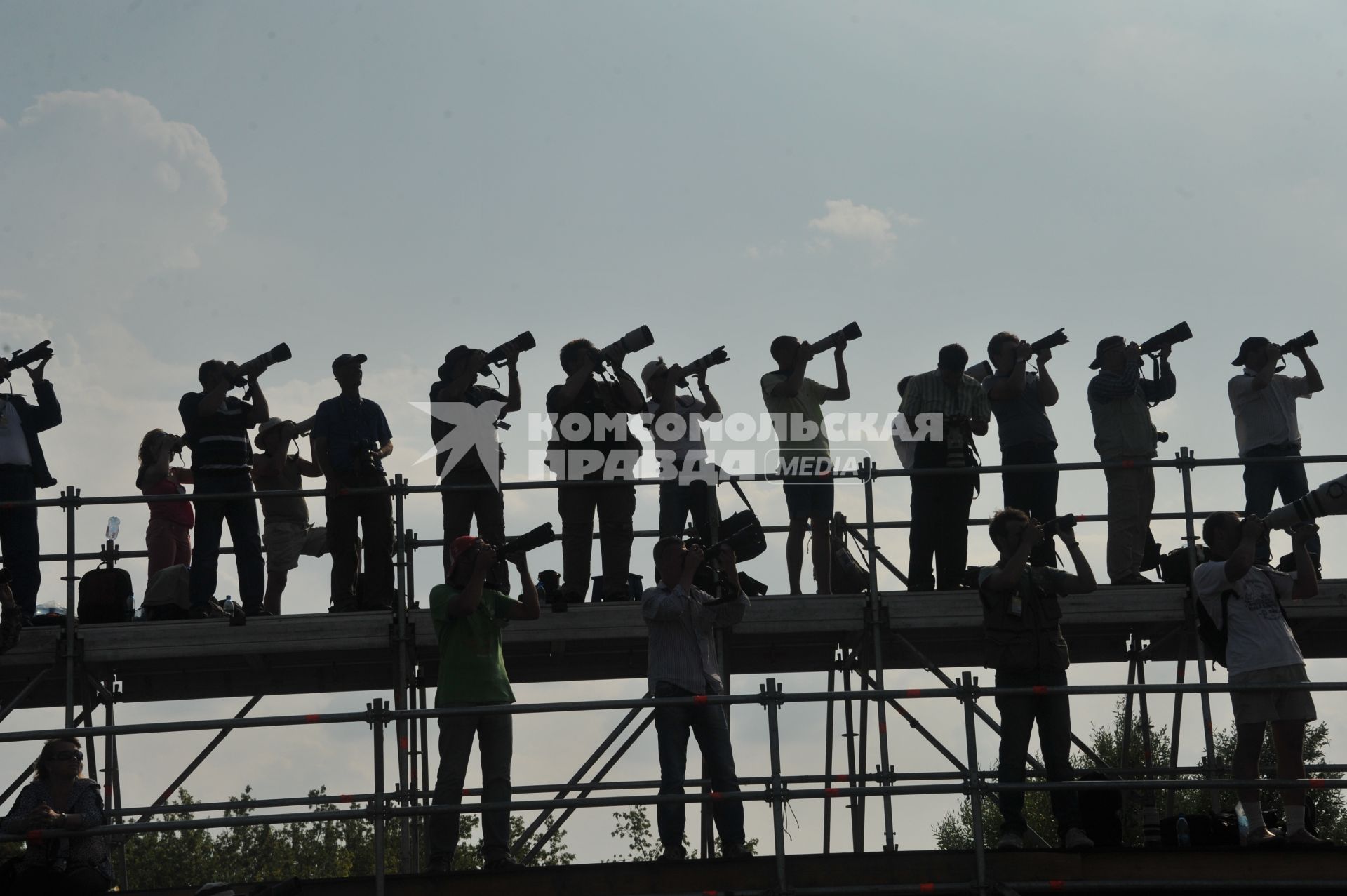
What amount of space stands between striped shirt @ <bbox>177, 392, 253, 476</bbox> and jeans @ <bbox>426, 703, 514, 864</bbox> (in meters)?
3.07

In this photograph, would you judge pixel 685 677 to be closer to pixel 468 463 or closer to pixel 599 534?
pixel 599 534

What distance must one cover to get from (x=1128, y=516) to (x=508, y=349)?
4093 millimetres

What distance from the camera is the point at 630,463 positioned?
10266mm

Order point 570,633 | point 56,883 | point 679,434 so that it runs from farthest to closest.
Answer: point 679,434, point 570,633, point 56,883

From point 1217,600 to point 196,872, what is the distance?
54193 mm

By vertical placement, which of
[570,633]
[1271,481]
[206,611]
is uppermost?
[1271,481]

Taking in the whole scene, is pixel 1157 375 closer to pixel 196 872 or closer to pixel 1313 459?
pixel 1313 459

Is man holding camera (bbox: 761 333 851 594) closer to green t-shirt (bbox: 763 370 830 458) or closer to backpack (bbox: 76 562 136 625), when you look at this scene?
green t-shirt (bbox: 763 370 830 458)

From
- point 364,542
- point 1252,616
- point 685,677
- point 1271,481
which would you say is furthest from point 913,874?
point 1271,481

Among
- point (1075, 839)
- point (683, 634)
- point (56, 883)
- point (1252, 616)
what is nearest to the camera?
point (56, 883)

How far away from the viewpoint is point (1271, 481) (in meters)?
10.6

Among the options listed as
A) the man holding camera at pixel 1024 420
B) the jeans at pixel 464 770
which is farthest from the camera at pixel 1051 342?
Answer: the jeans at pixel 464 770

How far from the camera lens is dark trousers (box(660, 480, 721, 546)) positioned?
401 inches

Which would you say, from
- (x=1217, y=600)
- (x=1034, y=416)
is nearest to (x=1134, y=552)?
(x=1034, y=416)
